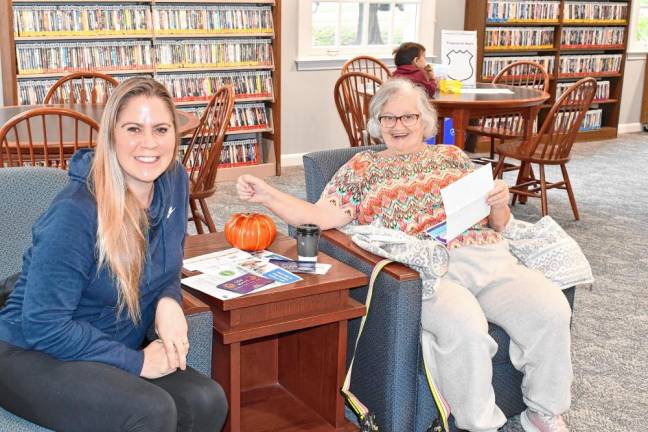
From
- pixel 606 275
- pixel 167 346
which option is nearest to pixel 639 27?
pixel 606 275

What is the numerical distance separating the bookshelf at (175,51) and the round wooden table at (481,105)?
146cm

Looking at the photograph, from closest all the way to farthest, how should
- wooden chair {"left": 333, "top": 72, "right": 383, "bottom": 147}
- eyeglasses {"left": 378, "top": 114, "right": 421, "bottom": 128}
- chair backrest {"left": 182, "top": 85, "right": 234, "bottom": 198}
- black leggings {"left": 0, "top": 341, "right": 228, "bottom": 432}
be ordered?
black leggings {"left": 0, "top": 341, "right": 228, "bottom": 432}
eyeglasses {"left": 378, "top": 114, "right": 421, "bottom": 128}
chair backrest {"left": 182, "top": 85, "right": 234, "bottom": 198}
wooden chair {"left": 333, "top": 72, "right": 383, "bottom": 147}

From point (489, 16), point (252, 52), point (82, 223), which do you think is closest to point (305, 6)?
point (252, 52)

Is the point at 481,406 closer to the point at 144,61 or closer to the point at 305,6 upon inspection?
the point at 144,61

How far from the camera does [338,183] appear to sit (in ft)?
8.34

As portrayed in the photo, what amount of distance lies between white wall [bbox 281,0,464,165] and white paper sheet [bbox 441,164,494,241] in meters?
3.86

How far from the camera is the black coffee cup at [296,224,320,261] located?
2191 mm

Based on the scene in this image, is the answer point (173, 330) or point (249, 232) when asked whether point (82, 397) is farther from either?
point (249, 232)

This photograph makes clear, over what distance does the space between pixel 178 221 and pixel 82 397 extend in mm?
486

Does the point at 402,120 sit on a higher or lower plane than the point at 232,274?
higher

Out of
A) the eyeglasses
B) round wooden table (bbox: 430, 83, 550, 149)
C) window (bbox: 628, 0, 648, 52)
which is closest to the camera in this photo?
the eyeglasses

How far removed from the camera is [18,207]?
197 centimetres

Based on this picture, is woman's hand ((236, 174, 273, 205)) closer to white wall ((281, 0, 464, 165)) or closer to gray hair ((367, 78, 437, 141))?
gray hair ((367, 78, 437, 141))

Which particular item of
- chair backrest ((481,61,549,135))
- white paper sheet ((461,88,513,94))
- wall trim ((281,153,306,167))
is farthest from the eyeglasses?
wall trim ((281,153,306,167))
